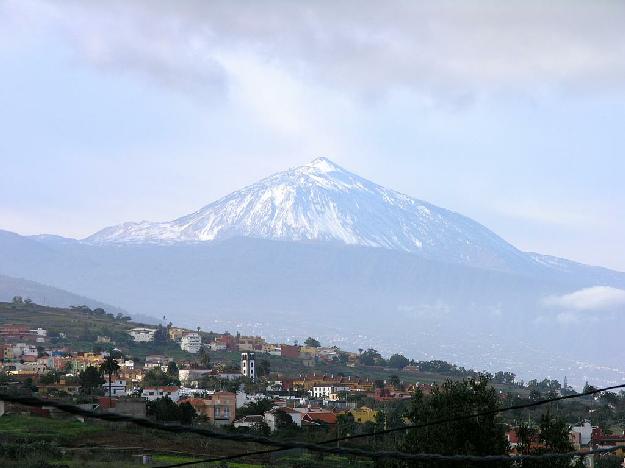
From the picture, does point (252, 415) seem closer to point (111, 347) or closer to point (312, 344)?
point (111, 347)

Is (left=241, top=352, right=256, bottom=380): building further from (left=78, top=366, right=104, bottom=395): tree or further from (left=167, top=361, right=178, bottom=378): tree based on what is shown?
(left=78, top=366, right=104, bottom=395): tree

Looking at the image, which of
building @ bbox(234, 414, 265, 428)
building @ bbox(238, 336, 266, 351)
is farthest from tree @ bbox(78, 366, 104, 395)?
building @ bbox(238, 336, 266, 351)

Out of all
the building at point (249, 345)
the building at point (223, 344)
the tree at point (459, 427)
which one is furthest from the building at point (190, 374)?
the tree at point (459, 427)

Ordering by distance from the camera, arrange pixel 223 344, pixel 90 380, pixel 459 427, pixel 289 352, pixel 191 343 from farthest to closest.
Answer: pixel 289 352, pixel 223 344, pixel 191 343, pixel 90 380, pixel 459 427

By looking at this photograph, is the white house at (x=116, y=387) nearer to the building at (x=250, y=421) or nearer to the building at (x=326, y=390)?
the building at (x=250, y=421)

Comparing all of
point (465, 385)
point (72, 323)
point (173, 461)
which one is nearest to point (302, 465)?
point (173, 461)

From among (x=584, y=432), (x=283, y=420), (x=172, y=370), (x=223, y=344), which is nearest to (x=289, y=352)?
(x=223, y=344)

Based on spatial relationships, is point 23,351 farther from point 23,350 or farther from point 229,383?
point 229,383
